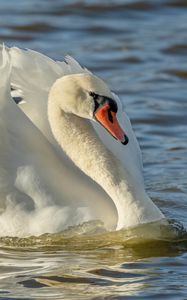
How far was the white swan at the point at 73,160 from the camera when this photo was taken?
27.2ft

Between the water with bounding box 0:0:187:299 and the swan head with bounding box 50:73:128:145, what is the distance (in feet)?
2.35

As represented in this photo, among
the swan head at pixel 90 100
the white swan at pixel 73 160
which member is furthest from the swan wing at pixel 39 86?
the swan head at pixel 90 100

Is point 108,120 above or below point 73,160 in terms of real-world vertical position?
above

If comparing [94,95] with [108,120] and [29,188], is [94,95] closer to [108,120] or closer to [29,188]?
[108,120]

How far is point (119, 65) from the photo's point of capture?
14.4 m

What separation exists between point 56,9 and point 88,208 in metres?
9.09

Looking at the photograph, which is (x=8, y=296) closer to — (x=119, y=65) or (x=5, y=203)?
(x=5, y=203)

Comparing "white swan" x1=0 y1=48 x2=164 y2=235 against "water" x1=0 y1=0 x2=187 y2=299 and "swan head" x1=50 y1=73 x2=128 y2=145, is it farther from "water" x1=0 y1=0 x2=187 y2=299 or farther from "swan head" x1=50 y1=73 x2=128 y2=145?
"water" x1=0 y1=0 x2=187 y2=299

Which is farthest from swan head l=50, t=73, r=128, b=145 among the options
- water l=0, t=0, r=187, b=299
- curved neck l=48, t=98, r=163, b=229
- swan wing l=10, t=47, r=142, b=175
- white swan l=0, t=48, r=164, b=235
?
water l=0, t=0, r=187, b=299

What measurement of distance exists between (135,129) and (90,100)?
3.79 metres

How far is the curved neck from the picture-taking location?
8.45m

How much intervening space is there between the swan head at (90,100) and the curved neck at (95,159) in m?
0.12

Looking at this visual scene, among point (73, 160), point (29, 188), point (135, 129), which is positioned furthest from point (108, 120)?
point (135, 129)

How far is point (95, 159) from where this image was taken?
8508 millimetres
